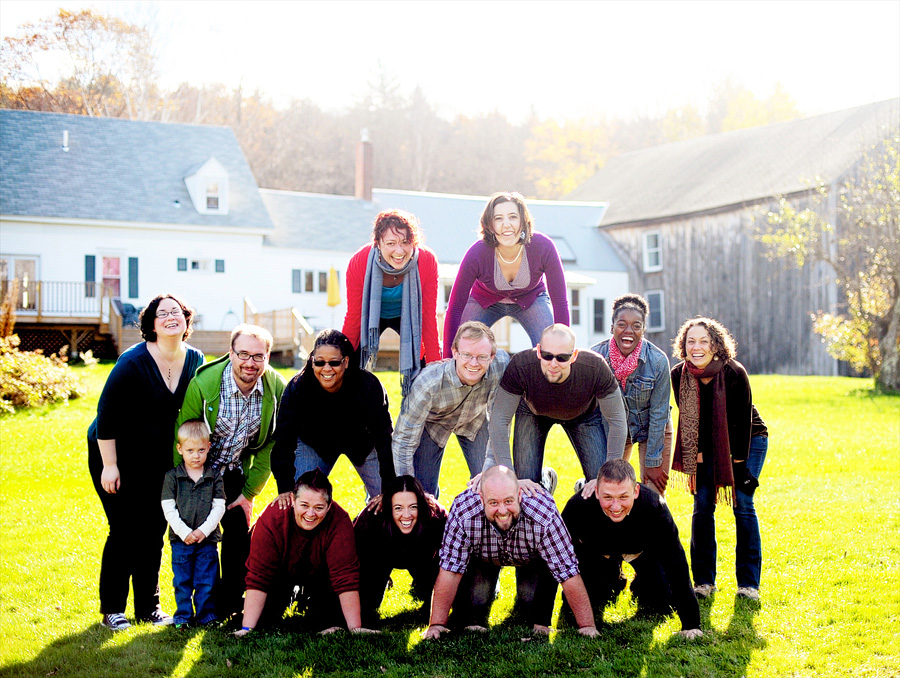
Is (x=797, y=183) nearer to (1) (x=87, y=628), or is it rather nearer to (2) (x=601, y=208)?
(2) (x=601, y=208)

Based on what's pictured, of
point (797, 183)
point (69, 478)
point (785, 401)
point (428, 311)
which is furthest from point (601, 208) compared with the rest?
point (428, 311)

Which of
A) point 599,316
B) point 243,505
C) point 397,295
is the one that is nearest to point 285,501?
point 243,505

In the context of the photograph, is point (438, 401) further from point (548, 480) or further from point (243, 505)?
point (243, 505)

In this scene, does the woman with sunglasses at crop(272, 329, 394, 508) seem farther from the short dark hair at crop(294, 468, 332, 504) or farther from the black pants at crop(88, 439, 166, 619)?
the black pants at crop(88, 439, 166, 619)

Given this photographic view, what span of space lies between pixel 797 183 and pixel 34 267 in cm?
2244

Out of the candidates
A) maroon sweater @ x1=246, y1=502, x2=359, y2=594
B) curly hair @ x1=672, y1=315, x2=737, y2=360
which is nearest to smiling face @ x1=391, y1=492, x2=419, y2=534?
maroon sweater @ x1=246, y1=502, x2=359, y2=594

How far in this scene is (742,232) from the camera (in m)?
29.7

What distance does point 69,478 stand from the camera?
38.2 feet

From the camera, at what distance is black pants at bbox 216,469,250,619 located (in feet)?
20.2

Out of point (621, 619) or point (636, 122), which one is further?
point (636, 122)

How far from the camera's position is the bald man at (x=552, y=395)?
19.0 feet

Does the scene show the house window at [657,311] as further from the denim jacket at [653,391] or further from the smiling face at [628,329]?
the smiling face at [628,329]

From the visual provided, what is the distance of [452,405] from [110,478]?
7.45 ft

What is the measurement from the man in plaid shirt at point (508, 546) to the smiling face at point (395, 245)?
164cm
